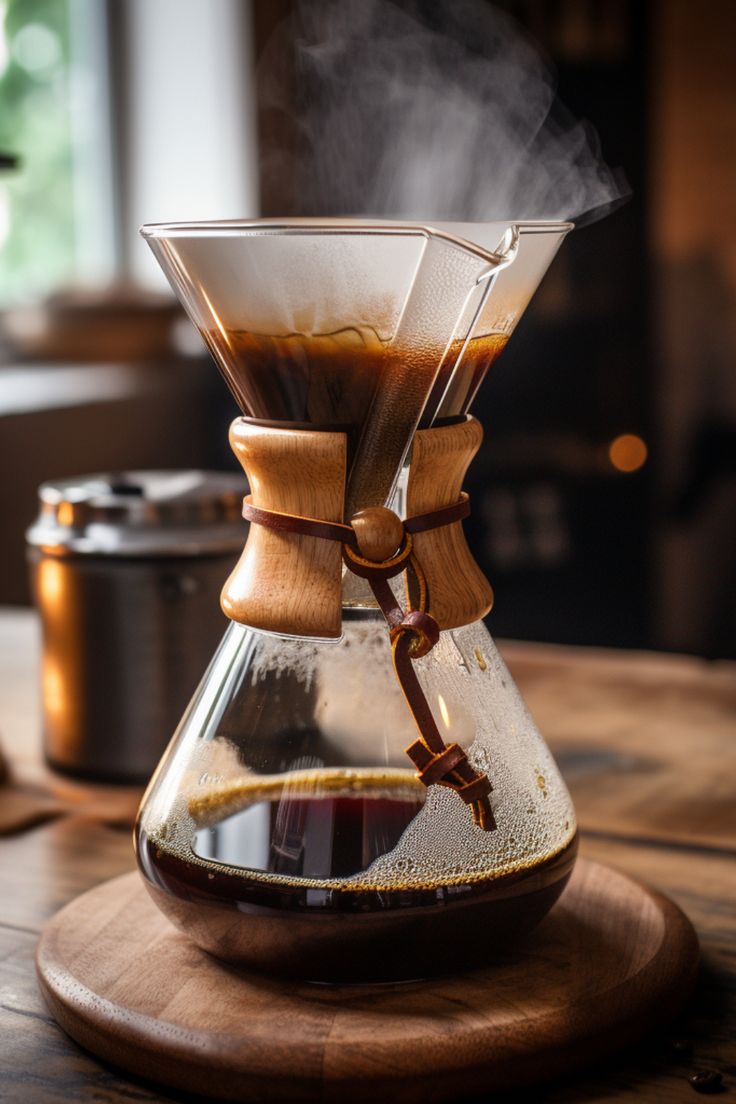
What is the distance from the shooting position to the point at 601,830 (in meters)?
0.75

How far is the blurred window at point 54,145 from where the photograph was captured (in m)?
2.96

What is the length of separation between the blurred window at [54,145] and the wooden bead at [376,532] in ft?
8.14

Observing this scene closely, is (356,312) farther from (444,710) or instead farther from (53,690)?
(53,690)

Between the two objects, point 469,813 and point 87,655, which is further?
point 87,655

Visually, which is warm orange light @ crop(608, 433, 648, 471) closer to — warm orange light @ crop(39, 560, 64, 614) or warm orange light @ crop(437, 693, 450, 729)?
warm orange light @ crop(39, 560, 64, 614)

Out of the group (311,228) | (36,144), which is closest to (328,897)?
(311,228)

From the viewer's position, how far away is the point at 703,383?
3.18 meters

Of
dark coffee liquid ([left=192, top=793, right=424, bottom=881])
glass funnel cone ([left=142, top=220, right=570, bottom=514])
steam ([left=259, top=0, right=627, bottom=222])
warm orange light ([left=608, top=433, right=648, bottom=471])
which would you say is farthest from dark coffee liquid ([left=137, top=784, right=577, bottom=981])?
warm orange light ([left=608, top=433, right=648, bottom=471])

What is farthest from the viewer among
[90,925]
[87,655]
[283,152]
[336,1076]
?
[283,152]

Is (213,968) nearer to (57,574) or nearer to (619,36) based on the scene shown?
(57,574)

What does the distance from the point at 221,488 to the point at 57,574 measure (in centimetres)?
13

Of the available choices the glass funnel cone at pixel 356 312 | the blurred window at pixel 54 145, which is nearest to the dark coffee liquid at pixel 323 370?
the glass funnel cone at pixel 356 312

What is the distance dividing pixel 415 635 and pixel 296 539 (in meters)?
0.06

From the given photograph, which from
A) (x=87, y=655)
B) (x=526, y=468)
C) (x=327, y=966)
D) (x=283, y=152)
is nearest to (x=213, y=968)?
(x=327, y=966)
